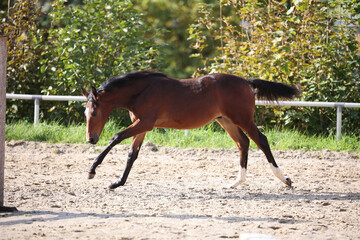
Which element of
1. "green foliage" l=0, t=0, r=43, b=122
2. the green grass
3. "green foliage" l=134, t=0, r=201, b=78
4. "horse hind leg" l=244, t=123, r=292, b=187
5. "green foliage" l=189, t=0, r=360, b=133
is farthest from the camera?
"green foliage" l=134, t=0, r=201, b=78

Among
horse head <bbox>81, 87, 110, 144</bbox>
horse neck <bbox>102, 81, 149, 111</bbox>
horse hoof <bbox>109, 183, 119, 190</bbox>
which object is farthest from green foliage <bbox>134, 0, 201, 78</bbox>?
horse hoof <bbox>109, 183, 119, 190</bbox>

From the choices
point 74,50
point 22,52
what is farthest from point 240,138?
point 22,52

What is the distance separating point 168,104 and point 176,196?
1.17m

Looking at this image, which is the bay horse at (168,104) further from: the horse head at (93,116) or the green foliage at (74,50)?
the green foliage at (74,50)

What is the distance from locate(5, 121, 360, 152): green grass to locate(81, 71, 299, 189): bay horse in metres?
3.04

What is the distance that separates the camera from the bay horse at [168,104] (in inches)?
249

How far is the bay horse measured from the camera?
20.8 ft

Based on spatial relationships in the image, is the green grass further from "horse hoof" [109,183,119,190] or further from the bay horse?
"horse hoof" [109,183,119,190]

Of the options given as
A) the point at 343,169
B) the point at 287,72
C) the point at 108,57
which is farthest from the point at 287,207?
the point at 108,57

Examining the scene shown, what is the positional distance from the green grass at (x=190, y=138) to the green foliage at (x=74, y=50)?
90 cm

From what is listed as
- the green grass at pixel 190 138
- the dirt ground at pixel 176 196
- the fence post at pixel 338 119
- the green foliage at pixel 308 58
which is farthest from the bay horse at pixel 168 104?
the green foliage at pixel 308 58

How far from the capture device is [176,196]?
6023 mm

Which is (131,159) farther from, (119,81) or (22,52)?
(22,52)

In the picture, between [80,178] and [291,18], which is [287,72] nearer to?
[291,18]
